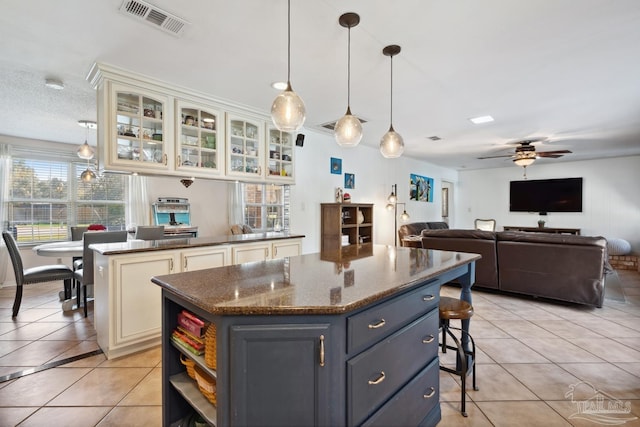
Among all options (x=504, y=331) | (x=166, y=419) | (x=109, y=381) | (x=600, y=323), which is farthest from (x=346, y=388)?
(x=600, y=323)

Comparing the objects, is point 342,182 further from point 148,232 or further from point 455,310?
point 455,310

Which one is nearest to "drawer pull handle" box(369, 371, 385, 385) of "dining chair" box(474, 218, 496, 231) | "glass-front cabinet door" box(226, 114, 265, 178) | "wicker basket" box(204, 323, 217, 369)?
"wicker basket" box(204, 323, 217, 369)

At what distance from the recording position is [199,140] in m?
3.24

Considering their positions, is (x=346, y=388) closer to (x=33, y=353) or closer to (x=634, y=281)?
(x=33, y=353)

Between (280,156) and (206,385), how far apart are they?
3127mm

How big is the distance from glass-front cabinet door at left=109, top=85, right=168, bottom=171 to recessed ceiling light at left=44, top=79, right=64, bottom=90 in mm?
731

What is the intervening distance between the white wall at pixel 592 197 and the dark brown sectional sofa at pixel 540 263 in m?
4.97

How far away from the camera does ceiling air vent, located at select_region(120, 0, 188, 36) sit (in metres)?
1.84

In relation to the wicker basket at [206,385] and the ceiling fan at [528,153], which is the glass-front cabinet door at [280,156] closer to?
the wicker basket at [206,385]

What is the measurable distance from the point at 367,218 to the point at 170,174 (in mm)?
3453

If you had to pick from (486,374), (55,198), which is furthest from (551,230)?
(55,198)

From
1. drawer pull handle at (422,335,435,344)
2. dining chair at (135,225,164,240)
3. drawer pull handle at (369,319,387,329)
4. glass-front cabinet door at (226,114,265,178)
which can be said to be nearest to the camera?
drawer pull handle at (369,319,387,329)

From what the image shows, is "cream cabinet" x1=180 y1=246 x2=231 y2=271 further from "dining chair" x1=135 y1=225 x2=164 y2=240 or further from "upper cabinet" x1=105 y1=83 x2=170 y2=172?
"dining chair" x1=135 y1=225 x2=164 y2=240

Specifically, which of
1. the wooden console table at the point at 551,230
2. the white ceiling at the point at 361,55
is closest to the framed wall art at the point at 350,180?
the white ceiling at the point at 361,55
